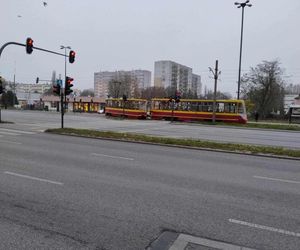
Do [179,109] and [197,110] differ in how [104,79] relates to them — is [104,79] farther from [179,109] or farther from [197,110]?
[197,110]

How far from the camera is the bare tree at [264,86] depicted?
169ft

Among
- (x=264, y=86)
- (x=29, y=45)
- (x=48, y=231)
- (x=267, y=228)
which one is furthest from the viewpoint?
(x=264, y=86)

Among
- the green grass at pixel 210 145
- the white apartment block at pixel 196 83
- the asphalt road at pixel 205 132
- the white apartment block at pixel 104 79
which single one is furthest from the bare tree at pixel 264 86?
the white apartment block at pixel 104 79

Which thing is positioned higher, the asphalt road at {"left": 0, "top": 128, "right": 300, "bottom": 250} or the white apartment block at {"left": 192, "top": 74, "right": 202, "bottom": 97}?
the white apartment block at {"left": 192, "top": 74, "right": 202, "bottom": 97}

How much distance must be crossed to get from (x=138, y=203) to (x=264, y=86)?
52204 mm

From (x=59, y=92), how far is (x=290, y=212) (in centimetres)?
1919

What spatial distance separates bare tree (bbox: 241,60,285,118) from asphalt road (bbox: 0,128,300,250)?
46.3 metres

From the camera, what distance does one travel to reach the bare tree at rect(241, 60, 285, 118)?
169 feet

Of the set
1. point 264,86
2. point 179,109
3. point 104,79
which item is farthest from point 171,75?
point 179,109

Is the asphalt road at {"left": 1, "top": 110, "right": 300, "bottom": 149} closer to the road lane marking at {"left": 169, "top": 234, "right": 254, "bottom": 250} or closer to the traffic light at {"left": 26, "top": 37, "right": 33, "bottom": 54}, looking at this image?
the traffic light at {"left": 26, "top": 37, "right": 33, "bottom": 54}

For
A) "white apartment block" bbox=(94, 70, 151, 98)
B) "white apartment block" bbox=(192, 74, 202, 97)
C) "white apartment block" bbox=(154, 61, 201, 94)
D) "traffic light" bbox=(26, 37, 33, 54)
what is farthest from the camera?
"white apartment block" bbox=(94, 70, 151, 98)

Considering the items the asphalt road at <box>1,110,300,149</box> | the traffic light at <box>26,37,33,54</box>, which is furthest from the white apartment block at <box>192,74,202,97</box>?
the traffic light at <box>26,37,33,54</box>

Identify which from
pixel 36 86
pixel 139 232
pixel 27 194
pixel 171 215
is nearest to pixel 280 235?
pixel 171 215

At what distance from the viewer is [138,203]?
541cm
